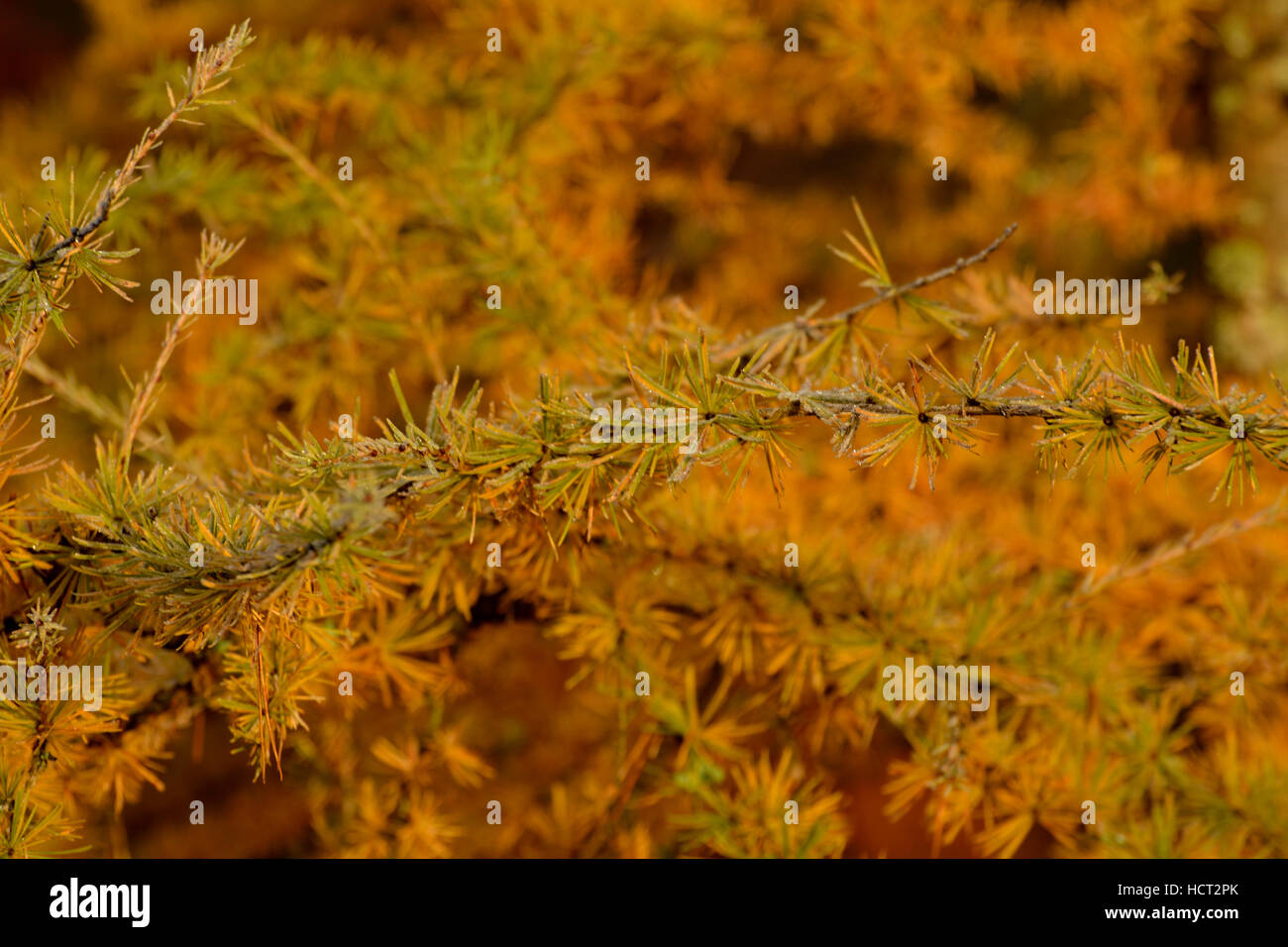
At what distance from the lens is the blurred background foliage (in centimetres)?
38

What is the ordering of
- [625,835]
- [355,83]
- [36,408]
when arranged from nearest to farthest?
[625,835] → [355,83] → [36,408]

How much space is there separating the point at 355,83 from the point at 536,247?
0.17 metres

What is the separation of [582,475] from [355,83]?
0.37 meters

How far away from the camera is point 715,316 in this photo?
2.03ft

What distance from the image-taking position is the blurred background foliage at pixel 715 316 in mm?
379

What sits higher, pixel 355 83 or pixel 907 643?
pixel 355 83

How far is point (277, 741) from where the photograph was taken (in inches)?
11.3

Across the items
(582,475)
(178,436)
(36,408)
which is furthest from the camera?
(36,408)

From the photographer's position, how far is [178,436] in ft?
2.06

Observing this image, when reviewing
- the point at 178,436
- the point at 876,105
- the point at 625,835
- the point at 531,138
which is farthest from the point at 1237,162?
the point at 178,436

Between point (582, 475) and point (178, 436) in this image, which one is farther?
point (178, 436)

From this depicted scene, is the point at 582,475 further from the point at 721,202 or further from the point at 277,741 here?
the point at 721,202
